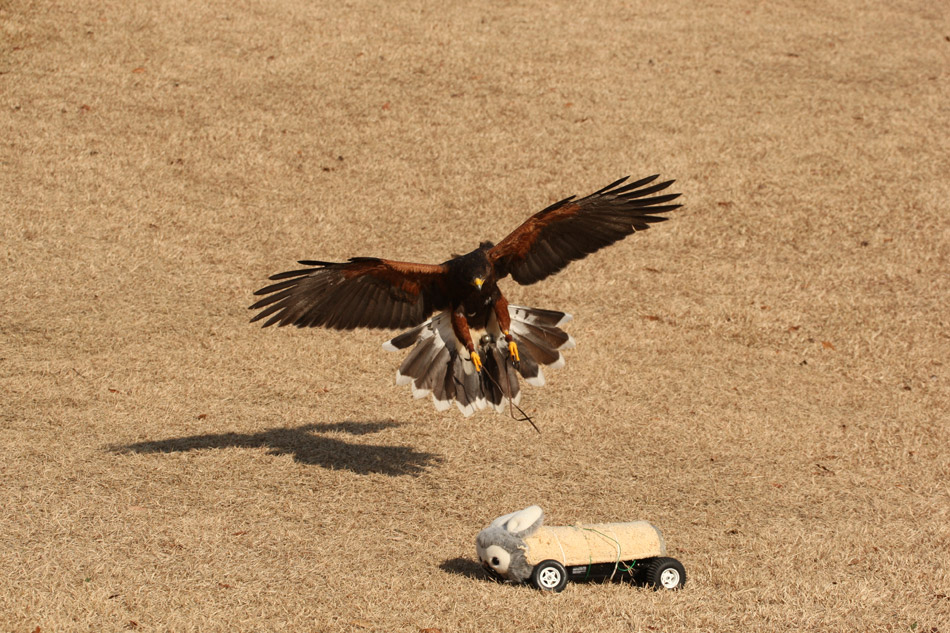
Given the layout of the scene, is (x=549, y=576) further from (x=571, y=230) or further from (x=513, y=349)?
(x=571, y=230)

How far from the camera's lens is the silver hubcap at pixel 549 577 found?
198 inches

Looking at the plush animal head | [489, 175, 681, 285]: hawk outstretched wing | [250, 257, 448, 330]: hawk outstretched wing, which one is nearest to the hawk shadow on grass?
[250, 257, 448, 330]: hawk outstretched wing

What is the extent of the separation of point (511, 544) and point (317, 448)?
271 cm

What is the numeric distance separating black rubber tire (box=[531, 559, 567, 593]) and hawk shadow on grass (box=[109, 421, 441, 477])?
6.71 ft

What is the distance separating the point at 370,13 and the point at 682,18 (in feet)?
17.5

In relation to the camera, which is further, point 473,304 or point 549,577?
point 473,304

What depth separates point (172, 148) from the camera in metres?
12.3

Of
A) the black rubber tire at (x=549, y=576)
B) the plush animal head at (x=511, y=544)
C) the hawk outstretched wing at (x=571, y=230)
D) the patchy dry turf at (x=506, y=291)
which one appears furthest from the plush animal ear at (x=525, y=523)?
the hawk outstretched wing at (x=571, y=230)

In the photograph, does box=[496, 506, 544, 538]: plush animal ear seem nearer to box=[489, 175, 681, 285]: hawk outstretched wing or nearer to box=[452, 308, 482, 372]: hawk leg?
box=[452, 308, 482, 372]: hawk leg

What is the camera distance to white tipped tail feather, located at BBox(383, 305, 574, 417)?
6.82 m

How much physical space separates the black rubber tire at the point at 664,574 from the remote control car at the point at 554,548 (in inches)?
0.6

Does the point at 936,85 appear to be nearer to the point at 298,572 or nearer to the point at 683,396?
the point at 683,396

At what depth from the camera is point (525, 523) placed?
4.98 m

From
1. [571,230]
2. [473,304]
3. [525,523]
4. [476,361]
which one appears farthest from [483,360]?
[525,523]
